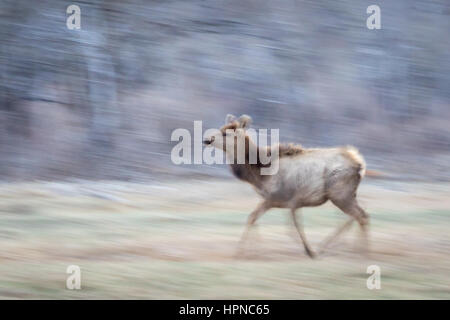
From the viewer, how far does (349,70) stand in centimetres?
2702

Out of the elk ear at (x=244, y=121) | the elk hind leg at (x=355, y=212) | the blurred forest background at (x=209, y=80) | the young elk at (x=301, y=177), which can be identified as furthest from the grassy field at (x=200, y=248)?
the blurred forest background at (x=209, y=80)

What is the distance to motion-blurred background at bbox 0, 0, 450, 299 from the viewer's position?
13695 mm

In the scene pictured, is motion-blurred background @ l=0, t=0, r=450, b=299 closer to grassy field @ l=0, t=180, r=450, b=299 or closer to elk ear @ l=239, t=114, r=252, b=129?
grassy field @ l=0, t=180, r=450, b=299

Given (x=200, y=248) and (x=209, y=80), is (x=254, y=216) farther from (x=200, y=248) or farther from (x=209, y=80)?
(x=209, y=80)

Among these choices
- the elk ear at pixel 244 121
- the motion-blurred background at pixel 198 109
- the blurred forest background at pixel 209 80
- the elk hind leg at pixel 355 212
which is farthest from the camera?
the blurred forest background at pixel 209 80

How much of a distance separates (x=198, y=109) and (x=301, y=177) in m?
15.4

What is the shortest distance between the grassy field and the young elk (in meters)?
0.72

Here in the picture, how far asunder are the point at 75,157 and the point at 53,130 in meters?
1.59

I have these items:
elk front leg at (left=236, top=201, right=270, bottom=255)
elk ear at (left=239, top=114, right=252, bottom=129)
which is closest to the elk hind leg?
elk front leg at (left=236, top=201, right=270, bottom=255)

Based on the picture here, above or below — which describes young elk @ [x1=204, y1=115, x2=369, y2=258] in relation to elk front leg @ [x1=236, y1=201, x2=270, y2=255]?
above

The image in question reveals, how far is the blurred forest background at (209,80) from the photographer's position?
75.9 ft

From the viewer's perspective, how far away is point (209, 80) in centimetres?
2620

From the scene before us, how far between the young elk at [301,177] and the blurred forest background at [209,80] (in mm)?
11001

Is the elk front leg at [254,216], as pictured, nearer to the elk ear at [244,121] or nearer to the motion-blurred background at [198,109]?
the elk ear at [244,121]
